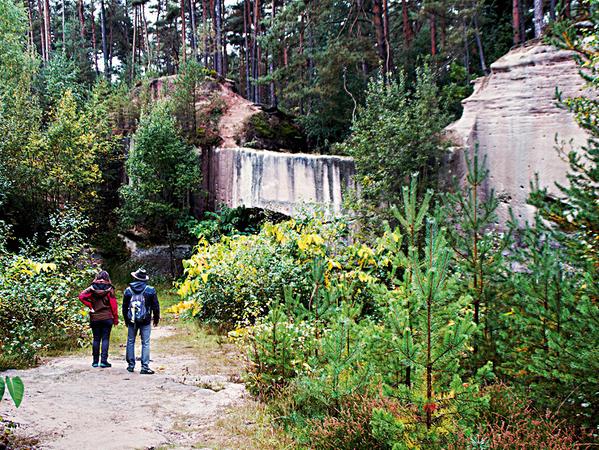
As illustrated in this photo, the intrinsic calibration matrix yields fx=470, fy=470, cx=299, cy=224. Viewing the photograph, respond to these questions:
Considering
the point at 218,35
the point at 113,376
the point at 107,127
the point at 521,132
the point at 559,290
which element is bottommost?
the point at 113,376

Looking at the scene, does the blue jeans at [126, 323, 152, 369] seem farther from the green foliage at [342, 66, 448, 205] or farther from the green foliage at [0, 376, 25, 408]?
the green foliage at [342, 66, 448, 205]

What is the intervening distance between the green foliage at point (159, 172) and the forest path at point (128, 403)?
8.63m

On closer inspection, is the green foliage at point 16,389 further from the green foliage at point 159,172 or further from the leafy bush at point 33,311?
the green foliage at point 159,172

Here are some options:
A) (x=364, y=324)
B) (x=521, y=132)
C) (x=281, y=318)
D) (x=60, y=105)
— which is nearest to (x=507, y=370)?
(x=364, y=324)

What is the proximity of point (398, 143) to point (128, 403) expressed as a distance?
9391 mm

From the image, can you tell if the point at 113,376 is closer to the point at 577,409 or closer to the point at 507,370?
the point at 507,370

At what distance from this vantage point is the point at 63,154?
1620 centimetres

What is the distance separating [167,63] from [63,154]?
2147 centimetres

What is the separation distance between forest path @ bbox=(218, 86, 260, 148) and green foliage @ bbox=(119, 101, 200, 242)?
1568mm

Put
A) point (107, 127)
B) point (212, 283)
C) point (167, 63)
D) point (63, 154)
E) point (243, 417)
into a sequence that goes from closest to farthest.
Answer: point (243, 417) < point (212, 283) < point (63, 154) < point (107, 127) < point (167, 63)

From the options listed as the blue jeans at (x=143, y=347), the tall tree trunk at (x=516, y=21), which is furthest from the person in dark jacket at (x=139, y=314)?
the tall tree trunk at (x=516, y=21)

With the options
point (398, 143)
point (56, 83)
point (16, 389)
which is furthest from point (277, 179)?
point (16, 389)

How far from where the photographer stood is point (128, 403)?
18.1 ft

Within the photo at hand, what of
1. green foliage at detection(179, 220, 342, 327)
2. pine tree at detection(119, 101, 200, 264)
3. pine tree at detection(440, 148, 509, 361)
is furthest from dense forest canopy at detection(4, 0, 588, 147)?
pine tree at detection(440, 148, 509, 361)
